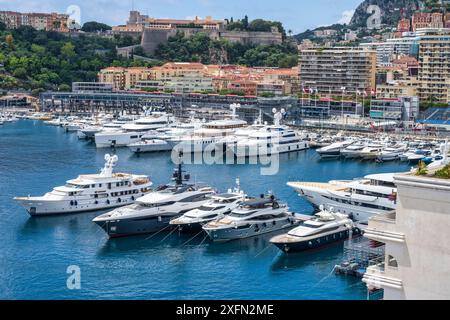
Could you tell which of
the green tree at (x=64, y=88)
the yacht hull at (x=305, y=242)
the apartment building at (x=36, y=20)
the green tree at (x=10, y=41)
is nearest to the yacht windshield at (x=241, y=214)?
the yacht hull at (x=305, y=242)

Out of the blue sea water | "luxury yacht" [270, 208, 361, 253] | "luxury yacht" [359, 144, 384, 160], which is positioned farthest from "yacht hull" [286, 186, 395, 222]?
"luxury yacht" [359, 144, 384, 160]

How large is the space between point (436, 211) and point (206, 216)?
11098 mm

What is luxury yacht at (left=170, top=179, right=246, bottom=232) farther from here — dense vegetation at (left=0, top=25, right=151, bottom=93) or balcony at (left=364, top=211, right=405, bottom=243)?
dense vegetation at (left=0, top=25, right=151, bottom=93)

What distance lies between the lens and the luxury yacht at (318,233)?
13.5m

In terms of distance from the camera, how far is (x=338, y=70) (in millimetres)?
45531

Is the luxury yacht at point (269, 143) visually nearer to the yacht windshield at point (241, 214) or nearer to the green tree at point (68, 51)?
the yacht windshield at point (241, 214)

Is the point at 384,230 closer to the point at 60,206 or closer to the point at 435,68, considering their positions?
the point at 60,206

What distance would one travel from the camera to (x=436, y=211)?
4.38m

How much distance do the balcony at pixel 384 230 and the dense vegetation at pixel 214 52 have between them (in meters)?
57.6

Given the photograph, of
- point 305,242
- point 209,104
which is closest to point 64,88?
point 209,104

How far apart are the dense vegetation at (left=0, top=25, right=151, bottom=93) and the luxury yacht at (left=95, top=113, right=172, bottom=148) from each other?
68.6 ft

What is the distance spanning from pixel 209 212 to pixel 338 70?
3166 centimetres
